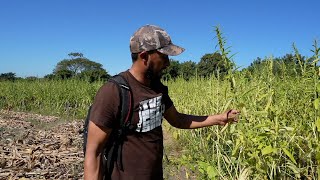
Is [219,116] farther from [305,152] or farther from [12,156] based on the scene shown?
[12,156]

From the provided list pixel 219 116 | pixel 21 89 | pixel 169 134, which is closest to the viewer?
pixel 219 116

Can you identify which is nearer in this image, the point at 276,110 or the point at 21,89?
the point at 276,110

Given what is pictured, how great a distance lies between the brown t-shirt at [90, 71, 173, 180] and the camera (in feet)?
6.35

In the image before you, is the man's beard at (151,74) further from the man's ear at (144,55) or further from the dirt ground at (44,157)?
the dirt ground at (44,157)

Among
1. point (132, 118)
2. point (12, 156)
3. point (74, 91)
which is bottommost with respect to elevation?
point (12, 156)

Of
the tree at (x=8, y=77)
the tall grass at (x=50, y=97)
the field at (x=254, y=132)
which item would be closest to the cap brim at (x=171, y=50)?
the field at (x=254, y=132)

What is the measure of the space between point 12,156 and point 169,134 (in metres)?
3.55

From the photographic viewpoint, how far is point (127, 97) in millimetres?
1980

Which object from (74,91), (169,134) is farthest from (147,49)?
(74,91)

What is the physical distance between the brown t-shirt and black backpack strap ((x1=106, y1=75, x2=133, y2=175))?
2cm

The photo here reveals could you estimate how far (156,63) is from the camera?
6.73 ft

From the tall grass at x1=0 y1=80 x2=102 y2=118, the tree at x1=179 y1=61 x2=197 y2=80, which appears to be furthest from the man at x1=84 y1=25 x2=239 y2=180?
the tall grass at x1=0 y1=80 x2=102 y2=118

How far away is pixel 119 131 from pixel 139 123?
0.12 meters

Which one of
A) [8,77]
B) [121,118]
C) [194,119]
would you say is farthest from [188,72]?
[8,77]
